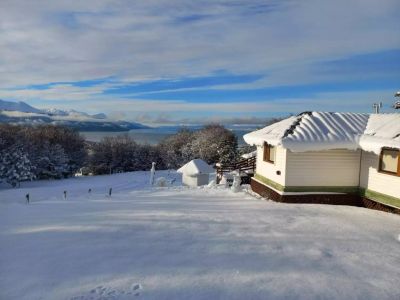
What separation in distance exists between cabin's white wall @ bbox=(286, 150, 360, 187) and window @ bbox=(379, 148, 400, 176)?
1225 millimetres

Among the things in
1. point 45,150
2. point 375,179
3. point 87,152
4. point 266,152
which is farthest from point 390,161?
point 87,152

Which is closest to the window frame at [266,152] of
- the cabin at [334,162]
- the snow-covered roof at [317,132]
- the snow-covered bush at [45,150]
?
the snow-covered roof at [317,132]

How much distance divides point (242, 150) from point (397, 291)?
164 ft

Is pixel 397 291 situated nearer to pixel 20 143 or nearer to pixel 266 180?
pixel 266 180

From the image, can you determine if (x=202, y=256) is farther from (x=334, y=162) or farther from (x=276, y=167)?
(x=334, y=162)

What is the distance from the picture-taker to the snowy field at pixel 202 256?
5.70 m

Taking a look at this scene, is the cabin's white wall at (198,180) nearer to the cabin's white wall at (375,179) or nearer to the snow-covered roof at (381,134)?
the snow-covered roof at (381,134)

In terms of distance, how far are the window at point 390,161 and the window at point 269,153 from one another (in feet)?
14.3

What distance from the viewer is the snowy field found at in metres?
5.70

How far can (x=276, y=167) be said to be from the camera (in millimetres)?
15031

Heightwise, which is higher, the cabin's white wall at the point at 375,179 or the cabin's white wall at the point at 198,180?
the cabin's white wall at the point at 375,179

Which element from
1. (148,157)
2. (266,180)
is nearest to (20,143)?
(148,157)

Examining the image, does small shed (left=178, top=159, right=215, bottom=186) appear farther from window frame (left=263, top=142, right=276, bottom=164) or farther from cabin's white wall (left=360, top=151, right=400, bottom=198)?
cabin's white wall (left=360, top=151, right=400, bottom=198)

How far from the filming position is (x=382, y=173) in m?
12.9
